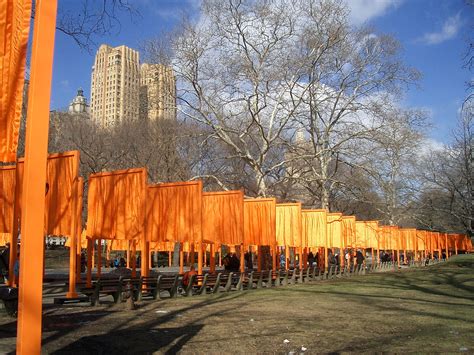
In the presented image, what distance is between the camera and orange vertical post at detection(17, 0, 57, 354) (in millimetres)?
3887

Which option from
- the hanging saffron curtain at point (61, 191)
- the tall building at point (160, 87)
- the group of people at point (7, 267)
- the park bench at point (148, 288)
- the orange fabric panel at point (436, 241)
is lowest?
the park bench at point (148, 288)

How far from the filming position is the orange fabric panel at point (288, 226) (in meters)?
23.6

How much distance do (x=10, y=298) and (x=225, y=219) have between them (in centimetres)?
1059

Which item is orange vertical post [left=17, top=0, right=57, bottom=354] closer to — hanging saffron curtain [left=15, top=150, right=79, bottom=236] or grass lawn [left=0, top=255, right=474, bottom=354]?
grass lawn [left=0, top=255, right=474, bottom=354]

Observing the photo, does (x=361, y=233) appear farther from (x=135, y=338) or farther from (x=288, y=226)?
(x=135, y=338)

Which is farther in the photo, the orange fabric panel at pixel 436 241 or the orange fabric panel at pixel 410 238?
the orange fabric panel at pixel 436 241

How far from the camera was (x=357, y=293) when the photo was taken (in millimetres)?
16641

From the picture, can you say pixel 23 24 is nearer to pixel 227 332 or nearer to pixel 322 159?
pixel 227 332

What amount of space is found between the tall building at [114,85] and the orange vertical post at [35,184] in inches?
1357

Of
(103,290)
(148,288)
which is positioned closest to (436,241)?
(148,288)

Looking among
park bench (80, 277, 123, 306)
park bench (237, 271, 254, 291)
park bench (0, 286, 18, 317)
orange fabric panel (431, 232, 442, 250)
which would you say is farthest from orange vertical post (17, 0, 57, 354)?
orange fabric panel (431, 232, 442, 250)

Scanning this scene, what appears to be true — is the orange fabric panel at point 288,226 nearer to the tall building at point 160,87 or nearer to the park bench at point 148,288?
the tall building at point 160,87

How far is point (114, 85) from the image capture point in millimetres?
44031

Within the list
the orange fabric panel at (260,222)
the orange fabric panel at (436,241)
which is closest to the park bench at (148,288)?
the orange fabric panel at (260,222)
